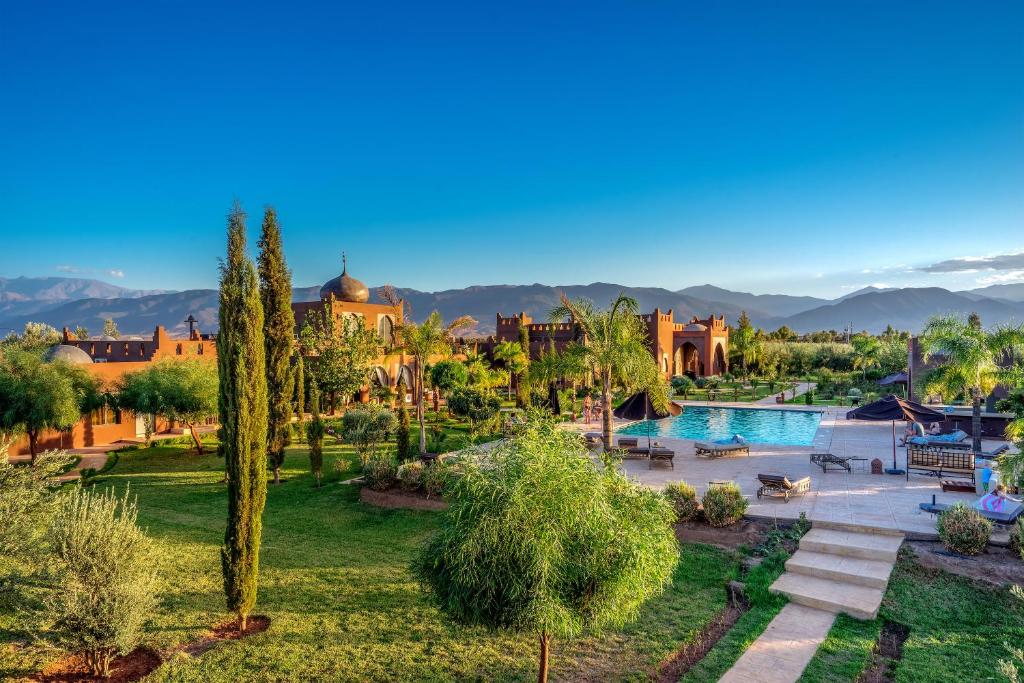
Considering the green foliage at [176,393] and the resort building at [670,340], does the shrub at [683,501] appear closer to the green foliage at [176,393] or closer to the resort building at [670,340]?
the green foliage at [176,393]

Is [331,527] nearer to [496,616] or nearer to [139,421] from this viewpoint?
[496,616]

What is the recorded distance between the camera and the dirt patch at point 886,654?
6266 mm

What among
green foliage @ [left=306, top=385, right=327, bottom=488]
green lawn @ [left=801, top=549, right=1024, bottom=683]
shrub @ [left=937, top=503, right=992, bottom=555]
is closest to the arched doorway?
green foliage @ [left=306, top=385, right=327, bottom=488]

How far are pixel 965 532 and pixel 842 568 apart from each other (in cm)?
215

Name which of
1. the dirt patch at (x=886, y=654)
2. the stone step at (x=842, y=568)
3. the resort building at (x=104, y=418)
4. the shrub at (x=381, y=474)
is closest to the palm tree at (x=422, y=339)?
the shrub at (x=381, y=474)

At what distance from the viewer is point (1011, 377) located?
9.85 meters

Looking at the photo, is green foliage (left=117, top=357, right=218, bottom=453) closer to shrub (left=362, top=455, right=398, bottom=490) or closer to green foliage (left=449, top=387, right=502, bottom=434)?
green foliage (left=449, top=387, right=502, bottom=434)

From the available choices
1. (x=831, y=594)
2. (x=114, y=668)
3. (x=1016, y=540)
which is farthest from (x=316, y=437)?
(x=1016, y=540)

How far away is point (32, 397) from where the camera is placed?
1752cm

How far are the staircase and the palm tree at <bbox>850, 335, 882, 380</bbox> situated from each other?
118 feet

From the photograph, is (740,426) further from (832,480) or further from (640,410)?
(832,480)

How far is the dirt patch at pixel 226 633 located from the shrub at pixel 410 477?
5.86 m

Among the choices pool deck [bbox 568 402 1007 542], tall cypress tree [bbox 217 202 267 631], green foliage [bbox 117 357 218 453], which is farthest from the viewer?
green foliage [bbox 117 357 218 453]

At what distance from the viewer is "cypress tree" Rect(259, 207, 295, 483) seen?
1591 centimetres
